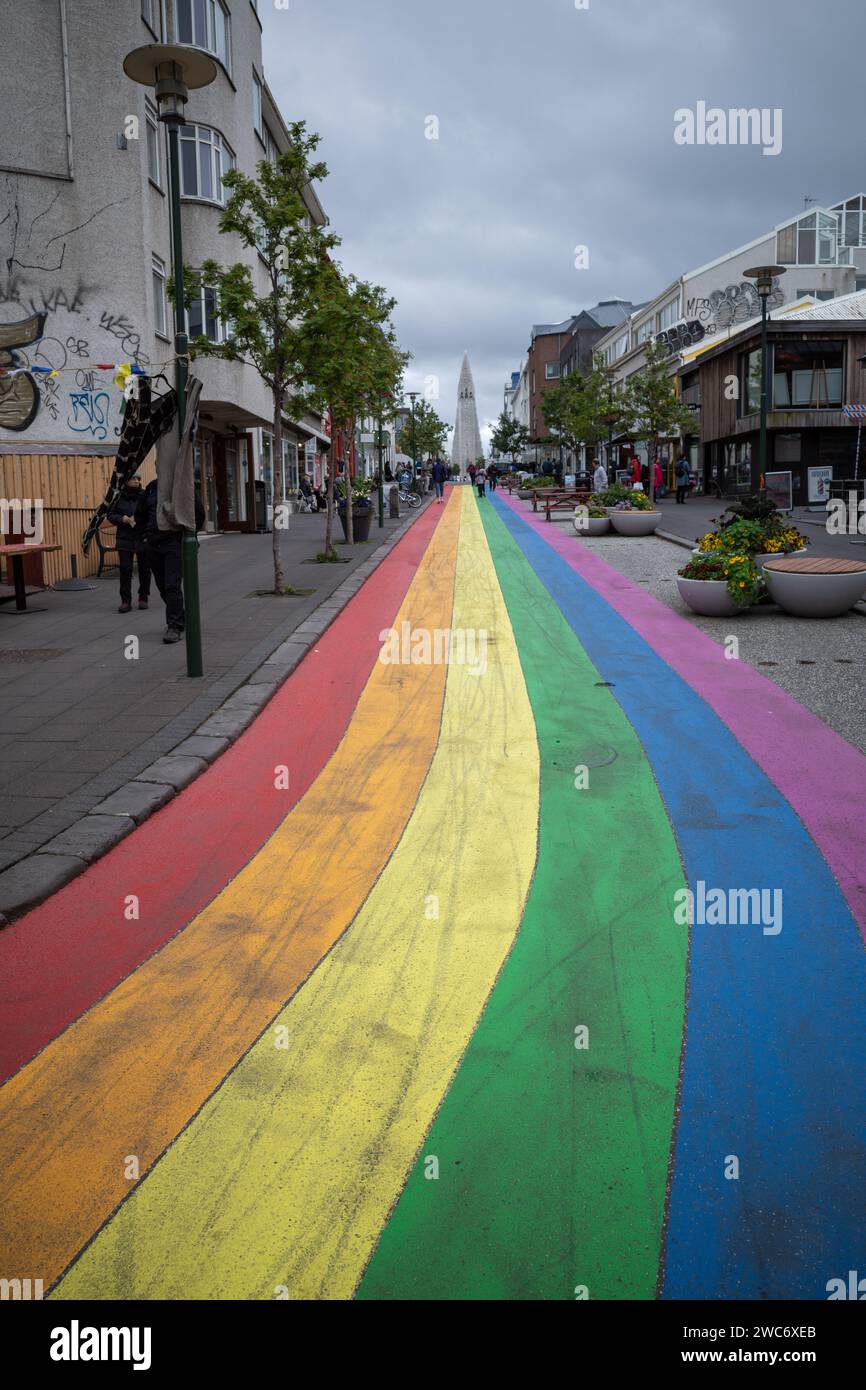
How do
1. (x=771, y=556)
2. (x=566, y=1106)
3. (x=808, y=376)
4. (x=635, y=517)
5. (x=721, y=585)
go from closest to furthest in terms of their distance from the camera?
(x=566, y=1106), (x=721, y=585), (x=771, y=556), (x=635, y=517), (x=808, y=376)

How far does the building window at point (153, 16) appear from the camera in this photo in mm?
20386

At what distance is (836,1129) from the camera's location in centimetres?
324

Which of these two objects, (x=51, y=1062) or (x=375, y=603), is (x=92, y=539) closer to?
(x=375, y=603)

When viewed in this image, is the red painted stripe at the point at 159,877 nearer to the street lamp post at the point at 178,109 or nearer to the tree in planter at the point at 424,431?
the street lamp post at the point at 178,109

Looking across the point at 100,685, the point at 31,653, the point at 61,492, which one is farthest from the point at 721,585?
the point at 61,492

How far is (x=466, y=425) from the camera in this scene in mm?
151000

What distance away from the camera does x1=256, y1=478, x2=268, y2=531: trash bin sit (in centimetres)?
2797

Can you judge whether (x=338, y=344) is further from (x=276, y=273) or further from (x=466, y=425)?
(x=466, y=425)

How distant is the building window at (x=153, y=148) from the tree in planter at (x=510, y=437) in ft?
317

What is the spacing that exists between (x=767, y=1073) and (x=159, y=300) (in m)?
20.8

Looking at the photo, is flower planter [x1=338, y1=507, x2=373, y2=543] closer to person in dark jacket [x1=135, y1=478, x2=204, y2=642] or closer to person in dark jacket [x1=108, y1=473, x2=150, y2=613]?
person in dark jacket [x1=108, y1=473, x2=150, y2=613]

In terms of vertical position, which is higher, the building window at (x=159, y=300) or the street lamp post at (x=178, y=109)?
the building window at (x=159, y=300)

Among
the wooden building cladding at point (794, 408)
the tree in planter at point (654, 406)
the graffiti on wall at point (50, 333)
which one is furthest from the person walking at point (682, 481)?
the graffiti on wall at point (50, 333)
